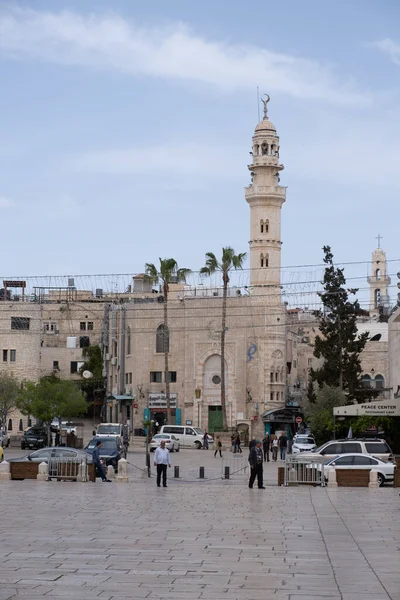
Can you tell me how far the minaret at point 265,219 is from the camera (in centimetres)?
7469

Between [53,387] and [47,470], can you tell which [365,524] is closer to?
[47,470]

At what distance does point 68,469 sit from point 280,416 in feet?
121

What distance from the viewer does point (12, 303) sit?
7750 centimetres

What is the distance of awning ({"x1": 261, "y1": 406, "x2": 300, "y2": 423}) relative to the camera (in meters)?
68.1

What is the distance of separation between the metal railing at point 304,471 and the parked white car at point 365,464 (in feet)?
0.81

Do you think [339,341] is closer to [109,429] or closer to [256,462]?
[109,429]

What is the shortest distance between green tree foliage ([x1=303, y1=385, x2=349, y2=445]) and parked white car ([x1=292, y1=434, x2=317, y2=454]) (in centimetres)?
99

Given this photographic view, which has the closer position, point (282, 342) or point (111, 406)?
point (282, 342)

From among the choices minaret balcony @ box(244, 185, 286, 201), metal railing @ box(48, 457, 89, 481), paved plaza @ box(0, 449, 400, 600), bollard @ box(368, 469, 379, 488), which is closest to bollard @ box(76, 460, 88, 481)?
metal railing @ box(48, 457, 89, 481)

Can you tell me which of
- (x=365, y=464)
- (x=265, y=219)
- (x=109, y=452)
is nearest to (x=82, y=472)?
(x=109, y=452)

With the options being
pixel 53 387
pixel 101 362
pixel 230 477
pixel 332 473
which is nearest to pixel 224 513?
pixel 332 473

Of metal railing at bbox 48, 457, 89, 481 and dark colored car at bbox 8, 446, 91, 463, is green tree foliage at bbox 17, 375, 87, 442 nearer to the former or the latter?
dark colored car at bbox 8, 446, 91, 463

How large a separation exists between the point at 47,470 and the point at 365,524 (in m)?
14.6

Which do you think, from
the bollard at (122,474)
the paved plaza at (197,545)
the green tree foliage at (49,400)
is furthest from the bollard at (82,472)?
the green tree foliage at (49,400)
